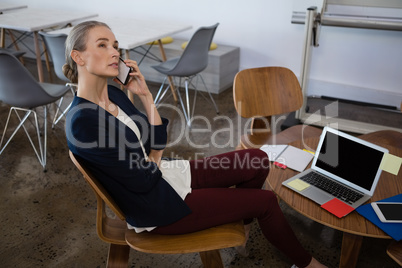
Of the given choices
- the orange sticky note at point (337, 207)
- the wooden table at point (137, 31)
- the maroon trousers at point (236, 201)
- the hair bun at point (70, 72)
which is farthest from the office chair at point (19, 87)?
the orange sticky note at point (337, 207)

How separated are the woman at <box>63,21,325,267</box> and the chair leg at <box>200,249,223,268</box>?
0.63 ft

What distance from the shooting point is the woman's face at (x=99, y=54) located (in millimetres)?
1552

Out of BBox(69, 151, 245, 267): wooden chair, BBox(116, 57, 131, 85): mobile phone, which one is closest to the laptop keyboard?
BBox(69, 151, 245, 267): wooden chair

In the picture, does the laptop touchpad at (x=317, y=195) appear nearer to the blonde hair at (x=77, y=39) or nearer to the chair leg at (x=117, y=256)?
the chair leg at (x=117, y=256)

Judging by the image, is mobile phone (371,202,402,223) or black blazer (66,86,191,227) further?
mobile phone (371,202,402,223)

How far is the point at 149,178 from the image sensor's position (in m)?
1.50

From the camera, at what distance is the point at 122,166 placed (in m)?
1.42

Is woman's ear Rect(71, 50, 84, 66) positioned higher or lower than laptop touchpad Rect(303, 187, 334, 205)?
higher

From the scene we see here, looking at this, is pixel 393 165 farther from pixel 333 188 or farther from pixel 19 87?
pixel 19 87

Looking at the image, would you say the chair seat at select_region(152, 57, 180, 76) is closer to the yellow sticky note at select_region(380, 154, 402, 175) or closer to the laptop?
the laptop

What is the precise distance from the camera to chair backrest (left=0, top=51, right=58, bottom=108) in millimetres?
2680

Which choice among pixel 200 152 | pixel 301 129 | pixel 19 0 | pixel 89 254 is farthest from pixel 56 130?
pixel 19 0

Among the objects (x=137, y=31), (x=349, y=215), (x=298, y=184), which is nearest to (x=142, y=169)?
(x=298, y=184)

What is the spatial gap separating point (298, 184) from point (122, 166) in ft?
2.54
